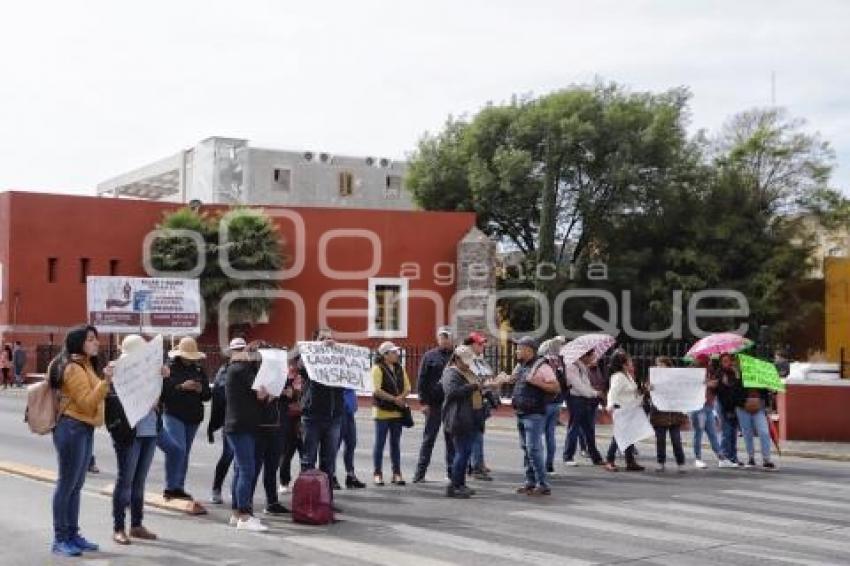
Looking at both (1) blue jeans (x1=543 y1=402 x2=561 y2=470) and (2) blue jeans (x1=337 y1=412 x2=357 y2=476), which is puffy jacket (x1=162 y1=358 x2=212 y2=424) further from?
(1) blue jeans (x1=543 y1=402 x2=561 y2=470)

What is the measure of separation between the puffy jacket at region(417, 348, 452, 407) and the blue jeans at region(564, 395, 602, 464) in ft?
9.02

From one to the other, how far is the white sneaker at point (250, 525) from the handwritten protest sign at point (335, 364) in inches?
80.9

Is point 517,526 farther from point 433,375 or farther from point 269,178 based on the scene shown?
point 269,178

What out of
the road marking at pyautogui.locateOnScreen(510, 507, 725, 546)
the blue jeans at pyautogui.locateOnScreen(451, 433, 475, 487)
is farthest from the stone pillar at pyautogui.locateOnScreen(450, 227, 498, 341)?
the road marking at pyautogui.locateOnScreen(510, 507, 725, 546)

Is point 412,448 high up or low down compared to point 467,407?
down

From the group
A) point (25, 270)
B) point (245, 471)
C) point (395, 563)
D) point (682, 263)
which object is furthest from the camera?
point (682, 263)

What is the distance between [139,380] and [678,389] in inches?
361

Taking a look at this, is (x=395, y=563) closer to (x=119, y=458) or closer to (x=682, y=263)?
(x=119, y=458)

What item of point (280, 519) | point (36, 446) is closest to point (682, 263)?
point (36, 446)

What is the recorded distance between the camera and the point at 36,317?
38.2 meters

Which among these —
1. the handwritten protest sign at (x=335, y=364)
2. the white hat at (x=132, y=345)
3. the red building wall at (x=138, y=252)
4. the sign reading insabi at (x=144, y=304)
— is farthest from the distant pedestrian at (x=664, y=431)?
the red building wall at (x=138, y=252)

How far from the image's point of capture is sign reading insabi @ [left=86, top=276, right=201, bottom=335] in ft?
114

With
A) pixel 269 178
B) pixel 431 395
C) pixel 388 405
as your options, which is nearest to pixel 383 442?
pixel 388 405

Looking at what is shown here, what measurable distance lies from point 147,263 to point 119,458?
3081 centimetres
